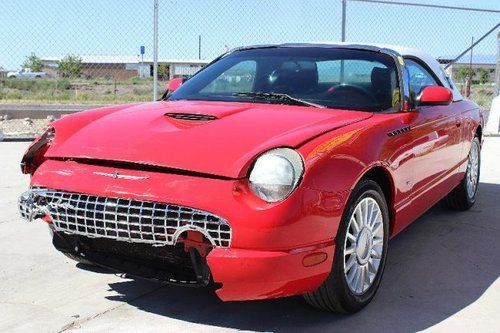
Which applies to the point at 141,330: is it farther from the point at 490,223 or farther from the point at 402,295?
the point at 490,223

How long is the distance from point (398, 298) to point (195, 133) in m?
1.50

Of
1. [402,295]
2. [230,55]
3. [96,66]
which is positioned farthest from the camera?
[96,66]

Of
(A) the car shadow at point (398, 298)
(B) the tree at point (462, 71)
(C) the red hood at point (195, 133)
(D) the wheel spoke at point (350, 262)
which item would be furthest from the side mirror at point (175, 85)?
(B) the tree at point (462, 71)

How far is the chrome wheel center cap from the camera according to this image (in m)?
3.23

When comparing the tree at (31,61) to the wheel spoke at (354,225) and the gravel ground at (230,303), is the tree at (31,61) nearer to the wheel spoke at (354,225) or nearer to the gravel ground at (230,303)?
the gravel ground at (230,303)

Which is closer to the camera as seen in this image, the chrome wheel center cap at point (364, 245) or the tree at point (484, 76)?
the chrome wheel center cap at point (364, 245)

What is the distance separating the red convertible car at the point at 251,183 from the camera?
2676mm

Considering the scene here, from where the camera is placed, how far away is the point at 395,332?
3.00 meters

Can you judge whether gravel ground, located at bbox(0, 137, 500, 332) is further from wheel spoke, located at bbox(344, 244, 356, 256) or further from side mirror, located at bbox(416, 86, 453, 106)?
side mirror, located at bbox(416, 86, 453, 106)

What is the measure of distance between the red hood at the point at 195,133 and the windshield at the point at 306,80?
0.78 feet

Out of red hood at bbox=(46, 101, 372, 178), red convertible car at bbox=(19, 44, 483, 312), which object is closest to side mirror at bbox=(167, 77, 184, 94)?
red convertible car at bbox=(19, 44, 483, 312)

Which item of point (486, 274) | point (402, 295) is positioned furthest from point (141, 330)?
point (486, 274)

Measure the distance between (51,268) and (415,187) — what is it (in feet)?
7.90

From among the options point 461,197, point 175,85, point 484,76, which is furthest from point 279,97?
point 484,76
